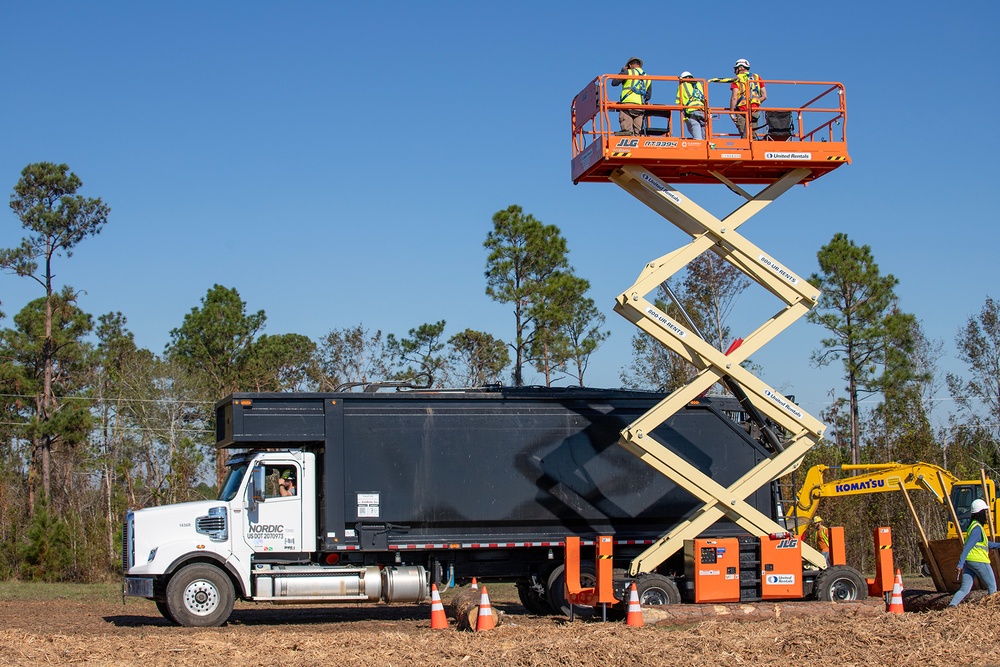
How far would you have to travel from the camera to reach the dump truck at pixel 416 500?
53.7 feet

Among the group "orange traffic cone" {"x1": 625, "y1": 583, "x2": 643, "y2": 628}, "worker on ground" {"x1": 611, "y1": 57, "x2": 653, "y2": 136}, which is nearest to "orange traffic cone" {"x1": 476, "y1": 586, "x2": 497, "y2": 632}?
"orange traffic cone" {"x1": 625, "y1": 583, "x2": 643, "y2": 628}

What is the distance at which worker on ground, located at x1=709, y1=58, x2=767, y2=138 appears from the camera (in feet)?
54.1

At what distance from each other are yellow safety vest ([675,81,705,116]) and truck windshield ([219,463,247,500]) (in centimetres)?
840

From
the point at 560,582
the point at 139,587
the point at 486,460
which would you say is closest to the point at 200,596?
the point at 139,587

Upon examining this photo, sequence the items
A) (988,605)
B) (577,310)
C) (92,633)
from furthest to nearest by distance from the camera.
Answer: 1. (577,310)
2. (92,633)
3. (988,605)

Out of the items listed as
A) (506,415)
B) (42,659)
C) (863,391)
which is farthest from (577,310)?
(42,659)

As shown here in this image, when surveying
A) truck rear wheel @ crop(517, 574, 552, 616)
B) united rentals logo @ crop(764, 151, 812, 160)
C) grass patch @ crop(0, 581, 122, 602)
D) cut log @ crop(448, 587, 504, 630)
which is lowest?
grass patch @ crop(0, 581, 122, 602)

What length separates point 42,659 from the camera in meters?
12.1

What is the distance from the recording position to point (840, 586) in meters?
16.6

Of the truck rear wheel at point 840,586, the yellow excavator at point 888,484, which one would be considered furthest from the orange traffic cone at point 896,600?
the yellow excavator at point 888,484

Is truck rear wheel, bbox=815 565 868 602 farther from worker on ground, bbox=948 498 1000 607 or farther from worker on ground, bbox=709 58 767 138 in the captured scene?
worker on ground, bbox=709 58 767 138

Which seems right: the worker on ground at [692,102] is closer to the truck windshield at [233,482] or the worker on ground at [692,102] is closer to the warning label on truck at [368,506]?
the warning label on truck at [368,506]

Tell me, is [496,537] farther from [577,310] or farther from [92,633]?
[577,310]

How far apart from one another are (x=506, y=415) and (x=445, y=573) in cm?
256
